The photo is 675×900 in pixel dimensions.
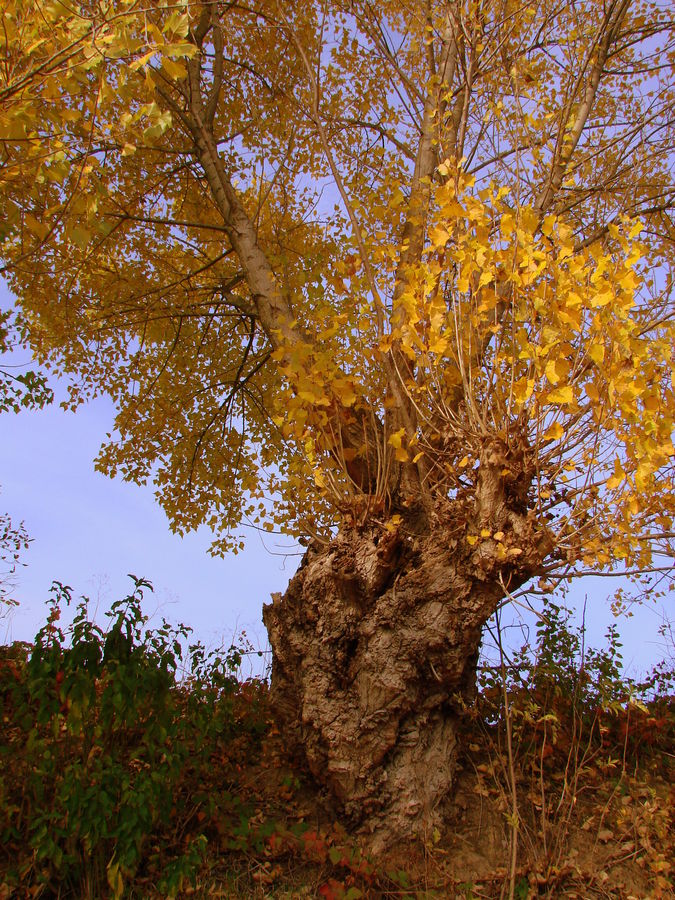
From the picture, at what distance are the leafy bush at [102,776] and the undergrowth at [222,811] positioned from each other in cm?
1

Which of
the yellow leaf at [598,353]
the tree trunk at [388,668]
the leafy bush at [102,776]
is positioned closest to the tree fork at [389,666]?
the tree trunk at [388,668]

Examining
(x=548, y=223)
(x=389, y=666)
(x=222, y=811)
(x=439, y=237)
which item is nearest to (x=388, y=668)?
(x=389, y=666)

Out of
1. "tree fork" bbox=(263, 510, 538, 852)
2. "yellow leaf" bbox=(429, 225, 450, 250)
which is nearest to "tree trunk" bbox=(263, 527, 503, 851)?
"tree fork" bbox=(263, 510, 538, 852)

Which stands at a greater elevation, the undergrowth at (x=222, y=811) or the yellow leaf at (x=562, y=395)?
the yellow leaf at (x=562, y=395)

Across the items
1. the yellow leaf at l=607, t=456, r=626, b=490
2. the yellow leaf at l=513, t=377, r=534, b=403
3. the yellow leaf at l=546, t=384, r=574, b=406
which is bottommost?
the yellow leaf at l=607, t=456, r=626, b=490

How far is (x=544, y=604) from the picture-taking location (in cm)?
467

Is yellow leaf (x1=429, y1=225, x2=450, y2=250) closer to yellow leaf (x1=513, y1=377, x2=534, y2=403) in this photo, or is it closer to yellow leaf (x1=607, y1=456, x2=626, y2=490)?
yellow leaf (x1=513, y1=377, x2=534, y2=403)

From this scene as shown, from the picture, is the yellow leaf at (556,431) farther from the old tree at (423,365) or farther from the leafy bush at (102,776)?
the leafy bush at (102,776)

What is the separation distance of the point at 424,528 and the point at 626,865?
2130 mm

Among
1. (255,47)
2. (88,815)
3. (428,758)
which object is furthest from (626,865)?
(255,47)

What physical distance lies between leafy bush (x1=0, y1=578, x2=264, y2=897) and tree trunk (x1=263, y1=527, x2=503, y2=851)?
0.74 meters

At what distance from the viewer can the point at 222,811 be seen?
3.65 m

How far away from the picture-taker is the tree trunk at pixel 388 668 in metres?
3.41

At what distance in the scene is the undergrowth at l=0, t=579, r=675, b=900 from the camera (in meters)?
2.90
